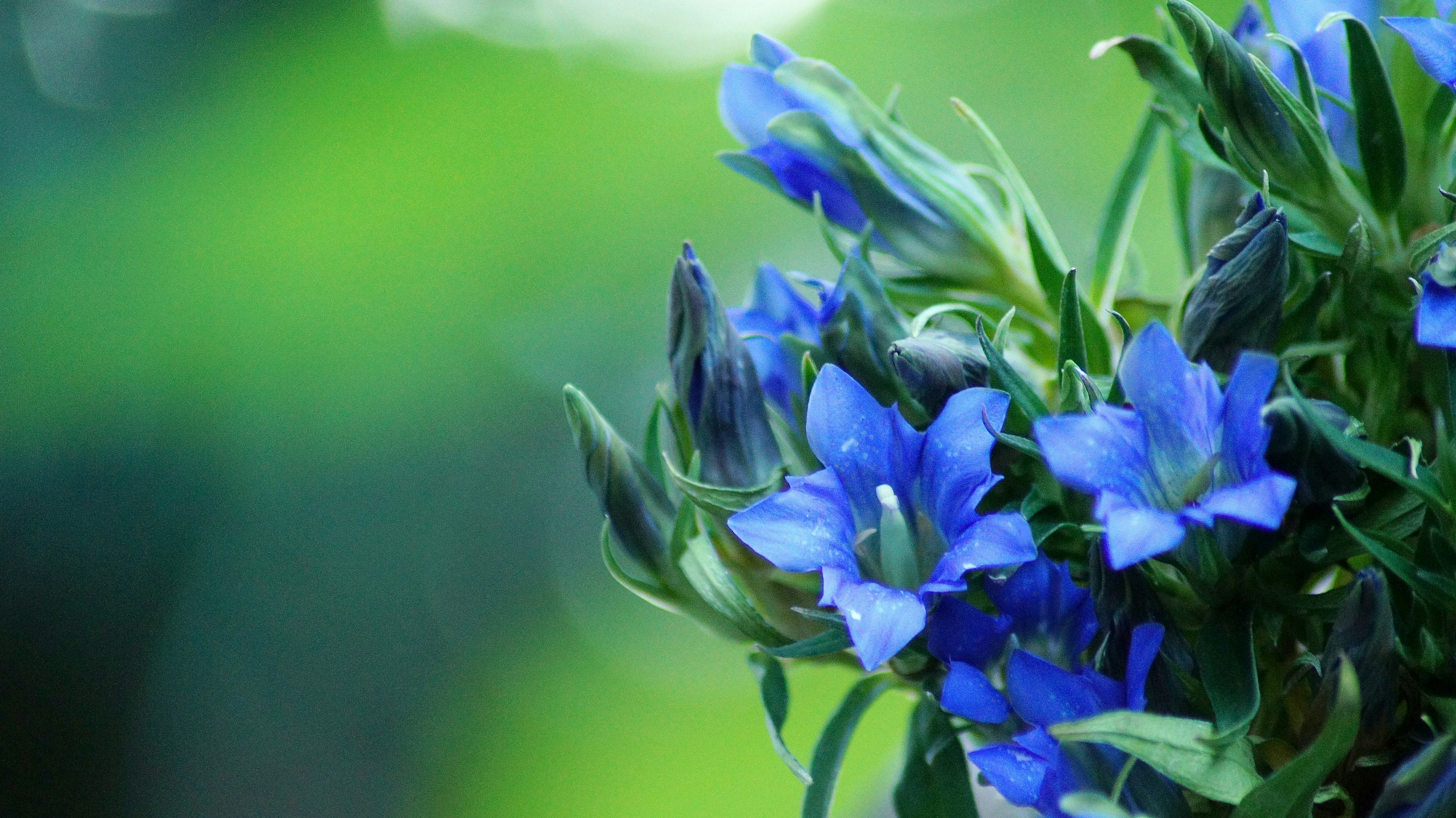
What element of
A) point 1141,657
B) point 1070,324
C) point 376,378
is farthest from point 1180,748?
point 376,378

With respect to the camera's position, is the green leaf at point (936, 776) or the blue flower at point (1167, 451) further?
the green leaf at point (936, 776)

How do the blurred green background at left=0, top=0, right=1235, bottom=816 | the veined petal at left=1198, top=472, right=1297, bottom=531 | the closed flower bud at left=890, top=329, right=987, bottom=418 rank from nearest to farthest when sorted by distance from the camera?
the veined petal at left=1198, top=472, right=1297, bottom=531 < the closed flower bud at left=890, top=329, right=987, bottom=418 < the blurred green background at left=0, top=0, right=1235, bottom=816

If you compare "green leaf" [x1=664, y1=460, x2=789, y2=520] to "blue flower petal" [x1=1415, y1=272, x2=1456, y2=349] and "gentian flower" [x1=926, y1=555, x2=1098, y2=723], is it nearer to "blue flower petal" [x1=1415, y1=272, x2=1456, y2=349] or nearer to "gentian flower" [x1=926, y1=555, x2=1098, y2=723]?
"gentian flower" [x1=926, y1=555, x2=1098, y2=723]

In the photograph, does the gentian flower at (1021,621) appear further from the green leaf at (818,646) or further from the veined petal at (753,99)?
the veined petal at (753,99)

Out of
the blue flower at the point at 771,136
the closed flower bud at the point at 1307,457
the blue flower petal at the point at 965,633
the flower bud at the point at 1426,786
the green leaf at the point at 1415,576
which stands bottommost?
the flower bud at the point at 1426,786

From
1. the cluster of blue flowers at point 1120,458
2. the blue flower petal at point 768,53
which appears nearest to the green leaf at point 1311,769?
the cluster of blue flowers at point 1120,458

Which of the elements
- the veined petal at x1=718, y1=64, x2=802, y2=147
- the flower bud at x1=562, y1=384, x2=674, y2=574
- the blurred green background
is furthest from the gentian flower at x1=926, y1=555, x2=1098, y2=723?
the blurred green background

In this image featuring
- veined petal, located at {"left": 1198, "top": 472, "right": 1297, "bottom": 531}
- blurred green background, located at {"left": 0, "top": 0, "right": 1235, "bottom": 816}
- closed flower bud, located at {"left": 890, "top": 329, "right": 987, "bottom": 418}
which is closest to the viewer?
veined petal, located at {"left": 1198, "top": 472, "right": 1297, "bottom": 531}
